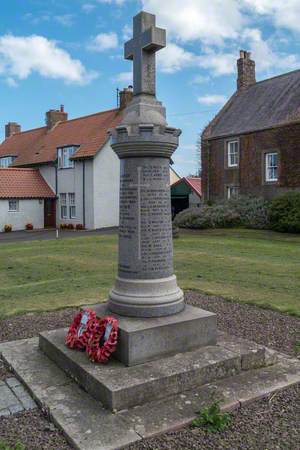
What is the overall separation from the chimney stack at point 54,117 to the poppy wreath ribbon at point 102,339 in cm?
3633

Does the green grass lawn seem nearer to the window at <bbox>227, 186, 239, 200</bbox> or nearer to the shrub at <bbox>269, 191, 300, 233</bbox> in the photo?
the shrub at <bbox>269, 191, 300, 233</bbox>

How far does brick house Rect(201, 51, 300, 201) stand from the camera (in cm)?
2561

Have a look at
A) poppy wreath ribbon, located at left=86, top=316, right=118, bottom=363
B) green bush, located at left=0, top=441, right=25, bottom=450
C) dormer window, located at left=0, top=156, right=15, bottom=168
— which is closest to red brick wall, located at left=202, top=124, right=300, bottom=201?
dormer window, located at left=0, top=156, right=15, bottom=168

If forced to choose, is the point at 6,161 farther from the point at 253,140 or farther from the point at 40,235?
the point at 253,140

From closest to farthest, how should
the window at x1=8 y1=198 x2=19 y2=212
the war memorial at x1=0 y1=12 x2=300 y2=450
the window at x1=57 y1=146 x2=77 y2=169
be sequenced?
the war memorial at x1=0 y1=12 x2=300 y2=450, the window at x1=8 y1=198 x2=19 y2=212, the window at x1=57 y1=146 x2=77 y2=169

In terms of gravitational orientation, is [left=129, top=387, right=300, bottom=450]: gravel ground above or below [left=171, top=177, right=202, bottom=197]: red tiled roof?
below

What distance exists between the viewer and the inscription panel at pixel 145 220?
4906 mm

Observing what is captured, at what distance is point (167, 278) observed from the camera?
4.99 m

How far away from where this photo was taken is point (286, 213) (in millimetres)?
22391

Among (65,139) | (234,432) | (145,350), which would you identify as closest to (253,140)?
(65,139)

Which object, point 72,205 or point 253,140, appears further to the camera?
point 72,205

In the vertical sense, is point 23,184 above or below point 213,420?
above

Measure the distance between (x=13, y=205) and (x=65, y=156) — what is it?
5261 mm

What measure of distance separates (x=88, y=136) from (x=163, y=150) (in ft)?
92.3
